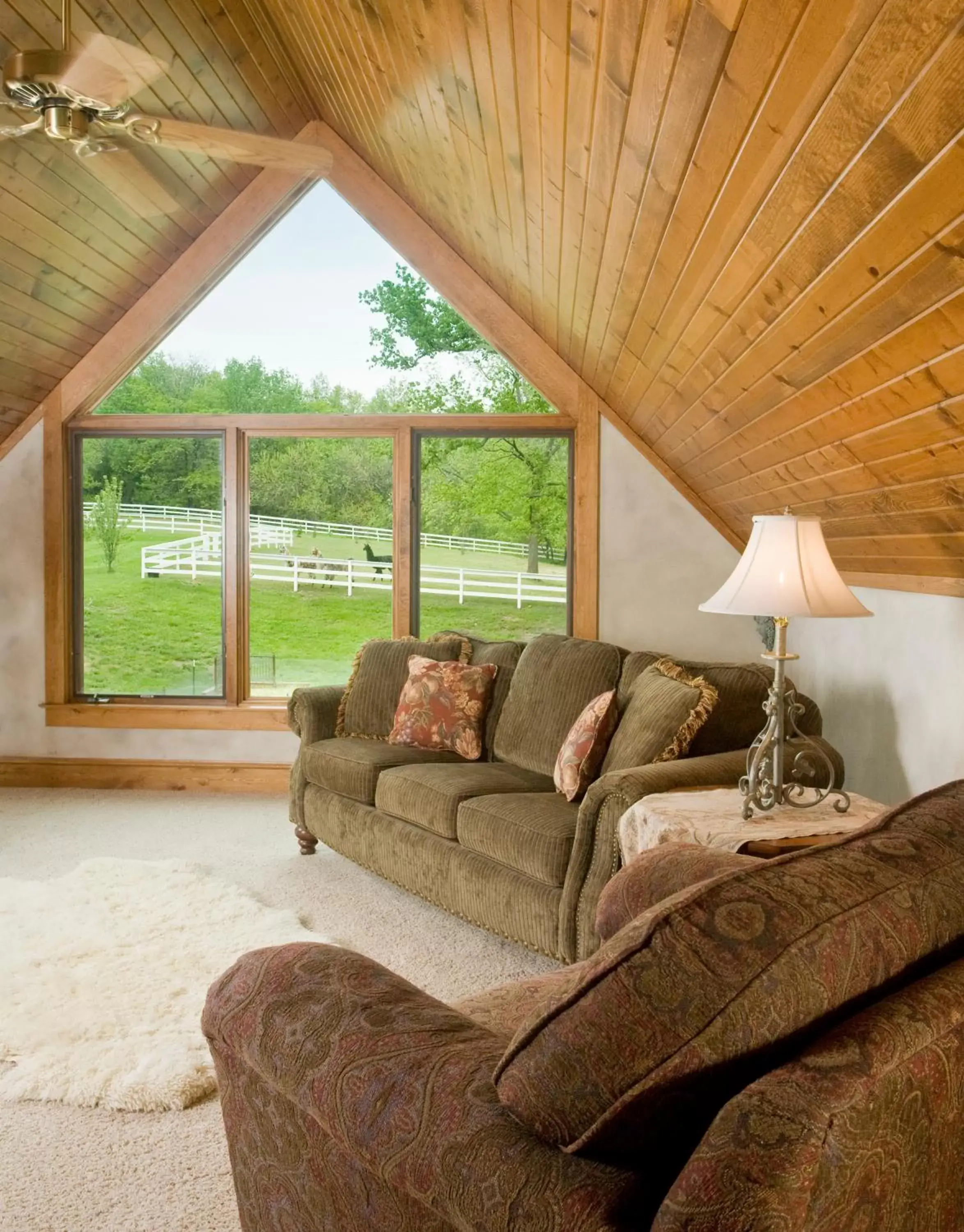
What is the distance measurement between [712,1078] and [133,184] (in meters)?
4.35

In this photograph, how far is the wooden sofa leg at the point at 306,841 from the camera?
4.45m

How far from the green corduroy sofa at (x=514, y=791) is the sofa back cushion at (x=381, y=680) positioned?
3 centimetres

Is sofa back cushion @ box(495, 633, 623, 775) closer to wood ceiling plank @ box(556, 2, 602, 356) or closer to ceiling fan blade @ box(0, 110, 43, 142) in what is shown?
wood ceiling plank @ box(556, 2, 602, 356)

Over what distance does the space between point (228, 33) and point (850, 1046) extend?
406 cm

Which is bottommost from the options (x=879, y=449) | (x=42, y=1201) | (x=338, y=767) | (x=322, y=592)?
(x=42, y=1201)

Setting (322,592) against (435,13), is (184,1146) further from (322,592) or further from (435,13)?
(322,592)

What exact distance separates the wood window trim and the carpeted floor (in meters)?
0.42

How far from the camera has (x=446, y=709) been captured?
4344mm

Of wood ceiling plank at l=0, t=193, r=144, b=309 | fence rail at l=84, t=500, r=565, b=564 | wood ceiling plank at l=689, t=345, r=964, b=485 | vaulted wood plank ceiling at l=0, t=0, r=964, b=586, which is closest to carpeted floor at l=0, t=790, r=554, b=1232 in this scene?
fence rail at l=84, t=500, r=565, b=564

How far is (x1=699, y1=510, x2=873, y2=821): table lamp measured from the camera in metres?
2.60

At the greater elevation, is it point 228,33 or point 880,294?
point 228,33

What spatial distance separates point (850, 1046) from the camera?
100cm

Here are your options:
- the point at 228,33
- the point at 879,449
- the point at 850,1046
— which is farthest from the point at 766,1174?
the point at 228,33

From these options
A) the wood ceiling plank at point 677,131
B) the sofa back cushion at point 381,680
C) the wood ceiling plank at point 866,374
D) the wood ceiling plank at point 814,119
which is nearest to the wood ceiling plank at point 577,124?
the wood ceiling plank at point 677,131
